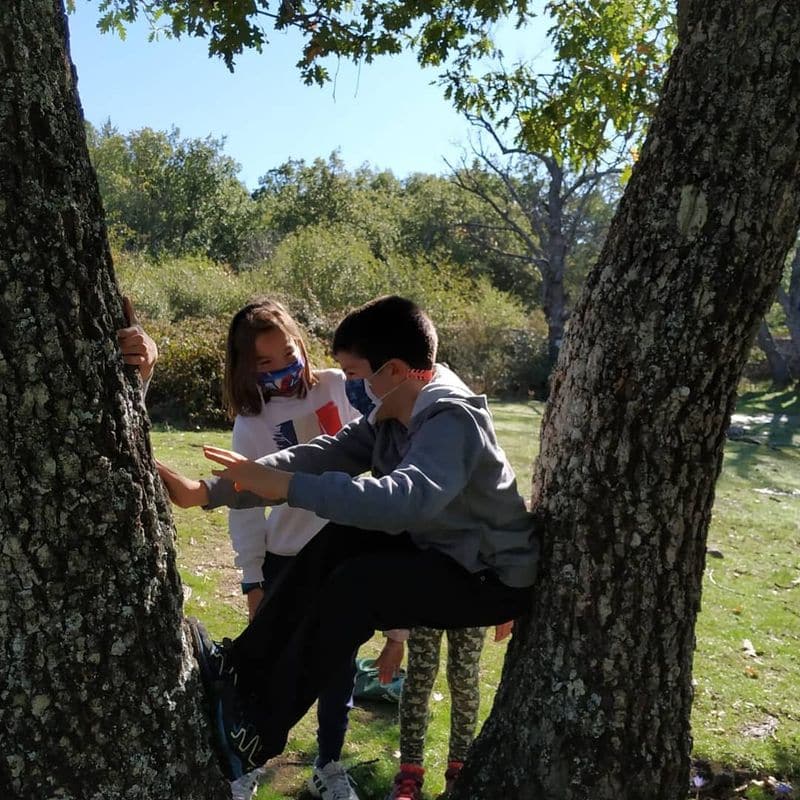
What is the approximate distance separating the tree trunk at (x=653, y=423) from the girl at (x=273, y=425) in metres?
0.79

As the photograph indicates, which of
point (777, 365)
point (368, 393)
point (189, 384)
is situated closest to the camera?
point (368, 393)

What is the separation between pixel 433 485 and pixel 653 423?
648mm

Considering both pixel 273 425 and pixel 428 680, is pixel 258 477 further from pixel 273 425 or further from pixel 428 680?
pixel 428 680

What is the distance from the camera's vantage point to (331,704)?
3.04 meters

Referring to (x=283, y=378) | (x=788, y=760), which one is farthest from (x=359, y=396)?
(x=788, y=760)

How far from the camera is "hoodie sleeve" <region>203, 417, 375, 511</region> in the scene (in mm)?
2729

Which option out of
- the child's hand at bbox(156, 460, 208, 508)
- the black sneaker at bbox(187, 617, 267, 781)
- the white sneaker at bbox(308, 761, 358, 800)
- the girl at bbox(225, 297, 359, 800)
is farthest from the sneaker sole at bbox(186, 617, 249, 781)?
the white sneaker at bbox(308, 761, 358, 800)

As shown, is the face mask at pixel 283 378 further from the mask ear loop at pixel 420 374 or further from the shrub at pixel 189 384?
the shrub at pixel 189 384

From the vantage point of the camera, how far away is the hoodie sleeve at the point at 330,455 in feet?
8.95

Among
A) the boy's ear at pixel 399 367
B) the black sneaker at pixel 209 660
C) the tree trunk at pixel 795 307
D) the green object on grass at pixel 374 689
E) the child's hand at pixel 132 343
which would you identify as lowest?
the green object on grass at pixel 374 689

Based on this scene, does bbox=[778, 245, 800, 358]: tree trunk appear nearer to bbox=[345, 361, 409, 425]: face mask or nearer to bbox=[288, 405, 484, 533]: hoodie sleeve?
bbox=[345, 361, 409, 425]: face mask

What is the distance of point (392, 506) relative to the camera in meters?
2.17

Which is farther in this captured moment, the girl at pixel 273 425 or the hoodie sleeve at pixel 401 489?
the girl at pixel 273 425

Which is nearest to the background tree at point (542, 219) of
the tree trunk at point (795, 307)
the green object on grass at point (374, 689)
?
the tree trunk at point (795, 307)
